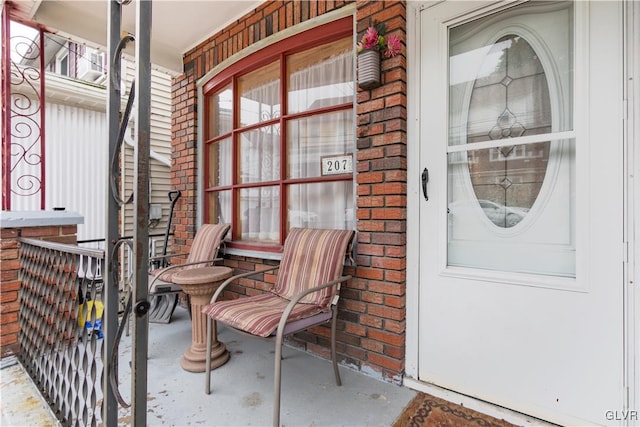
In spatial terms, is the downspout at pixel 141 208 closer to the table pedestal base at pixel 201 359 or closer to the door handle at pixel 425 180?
the table pedestal base at pixel 201 359

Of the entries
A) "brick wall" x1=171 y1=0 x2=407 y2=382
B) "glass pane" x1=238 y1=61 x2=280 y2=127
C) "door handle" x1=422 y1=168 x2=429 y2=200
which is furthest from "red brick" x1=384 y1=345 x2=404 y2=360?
"glass pane" x1=238 y1=61 x2=280 y2=127

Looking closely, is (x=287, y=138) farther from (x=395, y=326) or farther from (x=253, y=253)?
(x=395, y=326)

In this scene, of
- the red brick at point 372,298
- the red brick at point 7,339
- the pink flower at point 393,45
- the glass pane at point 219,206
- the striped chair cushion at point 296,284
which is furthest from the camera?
the glass pane at point 219,206

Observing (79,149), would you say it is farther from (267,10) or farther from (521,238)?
(521,238)

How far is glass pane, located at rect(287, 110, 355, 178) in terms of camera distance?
236 cm

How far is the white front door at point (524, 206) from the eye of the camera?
1452 millimetres

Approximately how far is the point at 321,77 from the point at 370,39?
0.64 m

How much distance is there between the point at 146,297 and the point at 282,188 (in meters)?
1.76

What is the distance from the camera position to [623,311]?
1408 mm

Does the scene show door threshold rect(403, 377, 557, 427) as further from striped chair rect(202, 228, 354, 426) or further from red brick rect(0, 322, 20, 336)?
red brick rect(0, 322, 20, 336)

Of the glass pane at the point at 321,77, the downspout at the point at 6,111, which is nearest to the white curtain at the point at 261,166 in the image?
the glass pane at the point at 321,77

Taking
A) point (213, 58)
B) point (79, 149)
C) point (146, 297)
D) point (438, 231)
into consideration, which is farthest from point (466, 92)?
point (79, 149)

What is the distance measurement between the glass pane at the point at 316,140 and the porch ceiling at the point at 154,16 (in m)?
1.17

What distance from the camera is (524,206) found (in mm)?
1682
